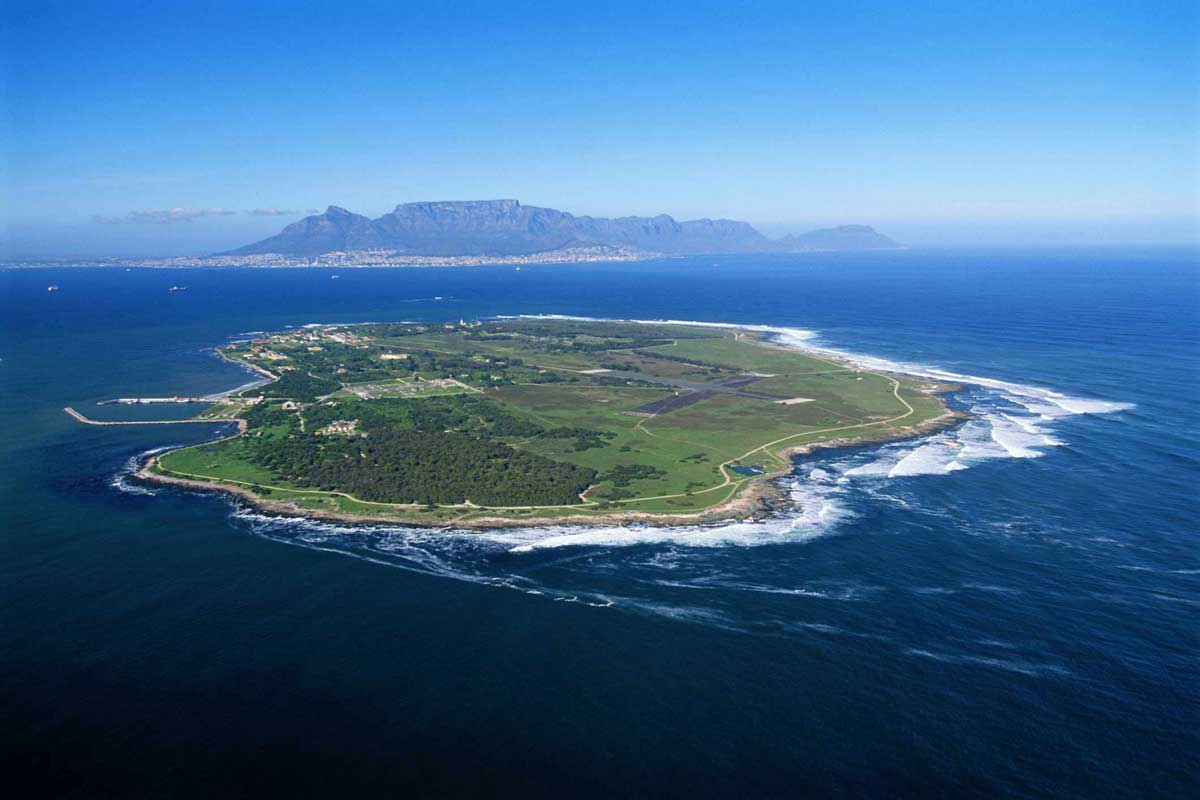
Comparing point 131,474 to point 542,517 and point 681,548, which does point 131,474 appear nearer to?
point 542,517

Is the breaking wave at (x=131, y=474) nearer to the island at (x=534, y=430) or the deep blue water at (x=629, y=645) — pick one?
the deep blue water at (x=629, y=645)

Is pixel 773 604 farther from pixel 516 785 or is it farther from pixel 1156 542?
pixel 1156 542

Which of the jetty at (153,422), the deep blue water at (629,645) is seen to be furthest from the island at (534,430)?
the deep blue water at (629,645)

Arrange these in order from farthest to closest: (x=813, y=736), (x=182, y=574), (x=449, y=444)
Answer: (x=449, y=444) < (x=182, y=574) < (x=813, y=736)

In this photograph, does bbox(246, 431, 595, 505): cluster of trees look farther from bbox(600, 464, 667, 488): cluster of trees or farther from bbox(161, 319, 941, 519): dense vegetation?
bbox(600, 464, 667, 488): cluster of trees

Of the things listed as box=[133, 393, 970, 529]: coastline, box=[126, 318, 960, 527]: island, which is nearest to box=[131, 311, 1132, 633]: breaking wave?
box=[133, 393, 970, 529]: coastline

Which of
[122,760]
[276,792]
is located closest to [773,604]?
[276,792]
